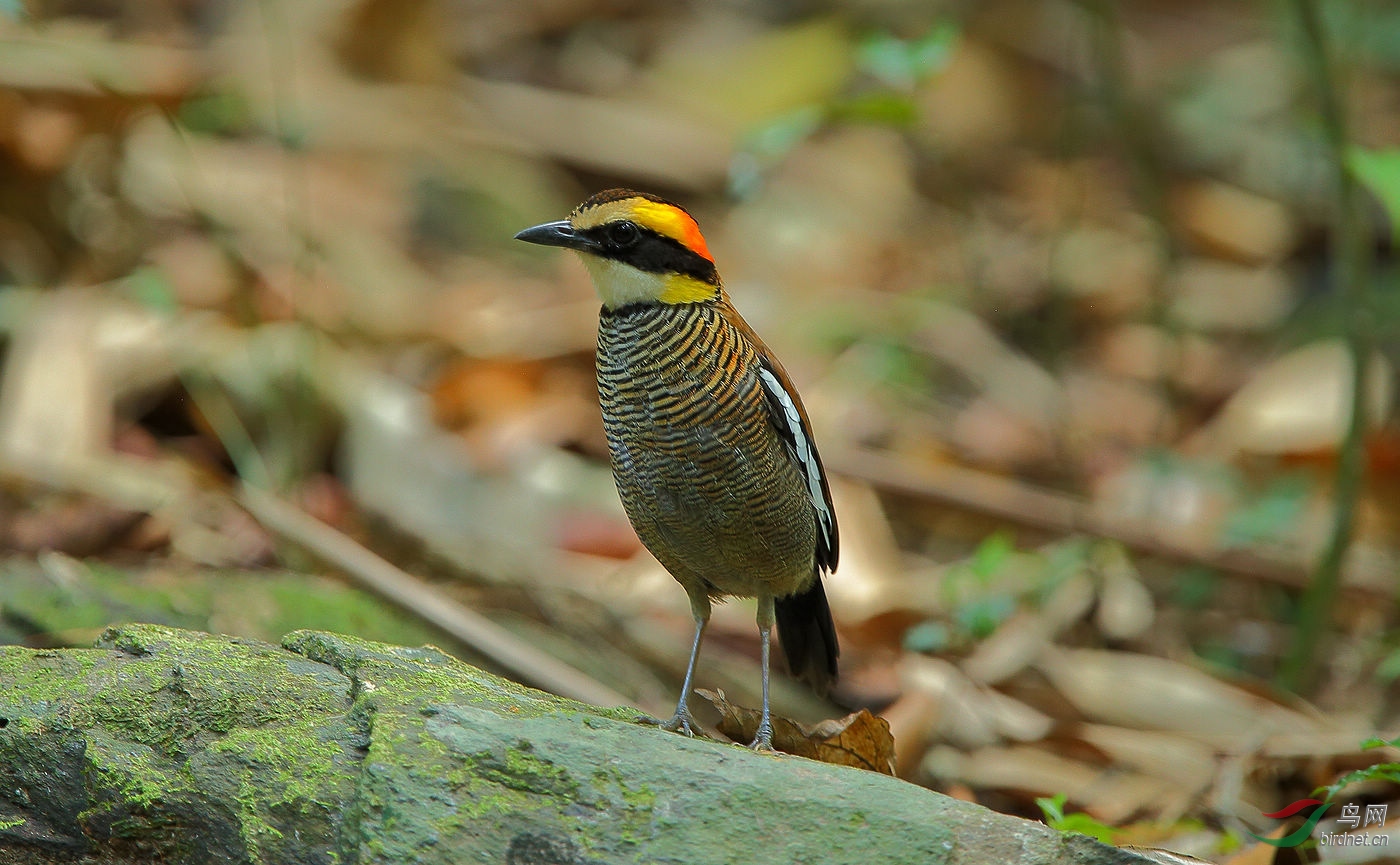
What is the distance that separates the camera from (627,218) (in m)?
3.99

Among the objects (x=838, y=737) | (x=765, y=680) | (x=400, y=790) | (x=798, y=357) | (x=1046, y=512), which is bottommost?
(x=400, y=790)

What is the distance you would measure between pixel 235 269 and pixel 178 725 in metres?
4.41

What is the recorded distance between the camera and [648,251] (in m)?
4.04

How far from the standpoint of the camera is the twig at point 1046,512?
250 inches

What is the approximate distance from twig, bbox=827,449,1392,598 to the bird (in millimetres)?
2654

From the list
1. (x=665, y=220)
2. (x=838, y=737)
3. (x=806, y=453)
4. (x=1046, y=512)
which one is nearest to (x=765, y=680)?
(x=838, y=737)

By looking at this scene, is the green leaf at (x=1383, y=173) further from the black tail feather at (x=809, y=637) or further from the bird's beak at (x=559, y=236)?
the bird's beak at (x=559, y=236)

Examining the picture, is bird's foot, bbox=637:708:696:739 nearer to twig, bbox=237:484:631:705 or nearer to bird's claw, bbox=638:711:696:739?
bird's claw, bbox=638:711:696:739

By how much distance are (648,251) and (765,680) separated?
4.40 ft

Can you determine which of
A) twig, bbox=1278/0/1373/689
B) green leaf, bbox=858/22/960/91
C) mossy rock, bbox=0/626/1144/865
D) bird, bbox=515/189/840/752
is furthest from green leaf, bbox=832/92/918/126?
mossy rock, bbox=0/626/1144/865

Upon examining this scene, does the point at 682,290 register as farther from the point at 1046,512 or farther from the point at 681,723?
the point at 1046,512

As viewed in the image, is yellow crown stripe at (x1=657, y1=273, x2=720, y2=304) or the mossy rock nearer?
the mossy rock

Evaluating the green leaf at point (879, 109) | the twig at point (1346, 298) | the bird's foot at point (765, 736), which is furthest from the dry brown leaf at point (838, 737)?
the green leaf at point (879, 109)

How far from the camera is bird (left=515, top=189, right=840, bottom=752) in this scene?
12.8ft
